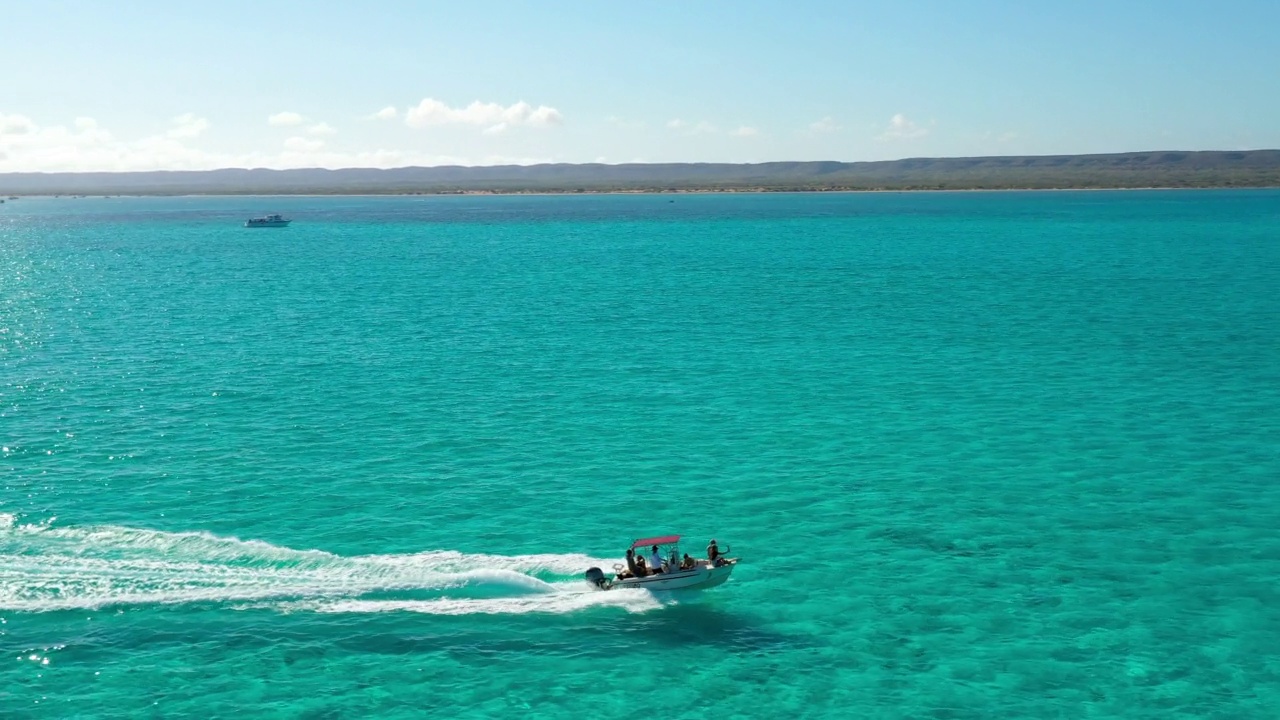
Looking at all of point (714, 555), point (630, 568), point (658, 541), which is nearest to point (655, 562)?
point (630, 568)

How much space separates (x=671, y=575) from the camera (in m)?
40.0

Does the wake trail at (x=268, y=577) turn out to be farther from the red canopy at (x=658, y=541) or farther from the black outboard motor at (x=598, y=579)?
the red canopy at (x=658, y=541)

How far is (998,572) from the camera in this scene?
42.6 meters

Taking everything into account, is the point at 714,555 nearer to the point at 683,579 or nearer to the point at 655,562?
the point at 683,579

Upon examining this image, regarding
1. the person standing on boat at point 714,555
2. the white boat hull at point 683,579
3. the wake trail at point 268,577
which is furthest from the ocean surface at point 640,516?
the person standing on boat at point 714,555

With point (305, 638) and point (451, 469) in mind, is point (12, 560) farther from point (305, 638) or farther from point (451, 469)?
point (451, 469)

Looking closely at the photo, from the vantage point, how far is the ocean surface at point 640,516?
3503cm

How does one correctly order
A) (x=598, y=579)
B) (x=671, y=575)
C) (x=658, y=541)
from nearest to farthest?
1. (x=658, y=541)
2. (x=671, y=575)
3. (x=598, y=579)

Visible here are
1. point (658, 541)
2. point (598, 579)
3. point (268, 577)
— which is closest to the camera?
point (658, 541)

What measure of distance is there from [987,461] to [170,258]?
6074 inches

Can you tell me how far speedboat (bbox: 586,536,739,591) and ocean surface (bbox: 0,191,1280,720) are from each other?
0.53 meters

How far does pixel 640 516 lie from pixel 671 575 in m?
8.38

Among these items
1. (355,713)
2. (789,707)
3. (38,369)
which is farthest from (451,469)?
(38,369)

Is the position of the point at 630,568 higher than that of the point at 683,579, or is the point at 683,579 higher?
the point at 630,568
